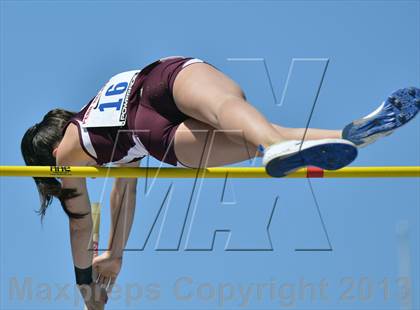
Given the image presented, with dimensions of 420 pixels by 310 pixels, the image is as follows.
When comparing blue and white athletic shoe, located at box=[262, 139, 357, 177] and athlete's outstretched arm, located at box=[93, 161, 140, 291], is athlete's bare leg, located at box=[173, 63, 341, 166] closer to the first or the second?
blue and white athletic shoe, located at box=[262, 139, 357, 177]

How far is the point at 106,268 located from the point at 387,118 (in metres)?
2.27

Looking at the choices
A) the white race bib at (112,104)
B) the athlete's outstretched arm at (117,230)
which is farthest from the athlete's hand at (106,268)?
the white race bib at (112,104)

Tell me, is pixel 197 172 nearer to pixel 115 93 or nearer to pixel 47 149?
pixel 115 93

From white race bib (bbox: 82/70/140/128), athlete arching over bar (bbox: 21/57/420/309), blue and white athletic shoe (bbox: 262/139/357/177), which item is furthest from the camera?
white race bib (bbox: 82/70/140/128)

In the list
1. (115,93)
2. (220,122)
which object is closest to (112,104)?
(115,93)

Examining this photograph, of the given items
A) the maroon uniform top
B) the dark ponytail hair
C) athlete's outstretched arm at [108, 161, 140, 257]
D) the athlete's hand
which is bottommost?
the athlete's hand

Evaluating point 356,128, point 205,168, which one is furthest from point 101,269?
point 356,128

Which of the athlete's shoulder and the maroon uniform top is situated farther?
the athlete's shoulder

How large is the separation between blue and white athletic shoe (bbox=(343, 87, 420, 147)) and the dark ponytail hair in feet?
6.03

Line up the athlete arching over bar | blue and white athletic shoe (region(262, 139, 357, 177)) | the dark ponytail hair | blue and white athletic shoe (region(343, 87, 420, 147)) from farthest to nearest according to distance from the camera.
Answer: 1. the dark ponytail hair
2. blue and white athletic shoe (region(343, 87, 420, 147))
3. the athlete arching over bar
4. blue and white athletic shoe (region(262, 139, 357, 177))

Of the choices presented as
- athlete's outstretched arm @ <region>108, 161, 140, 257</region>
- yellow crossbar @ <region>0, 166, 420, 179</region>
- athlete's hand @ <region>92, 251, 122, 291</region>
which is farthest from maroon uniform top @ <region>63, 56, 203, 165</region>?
athlete's hand @ <region>92, 251, 122, 291</region>

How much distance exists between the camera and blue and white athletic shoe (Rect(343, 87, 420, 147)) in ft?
13.9

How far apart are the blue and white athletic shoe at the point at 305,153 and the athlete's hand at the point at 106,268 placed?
2.06m

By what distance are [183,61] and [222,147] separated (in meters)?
0.50
